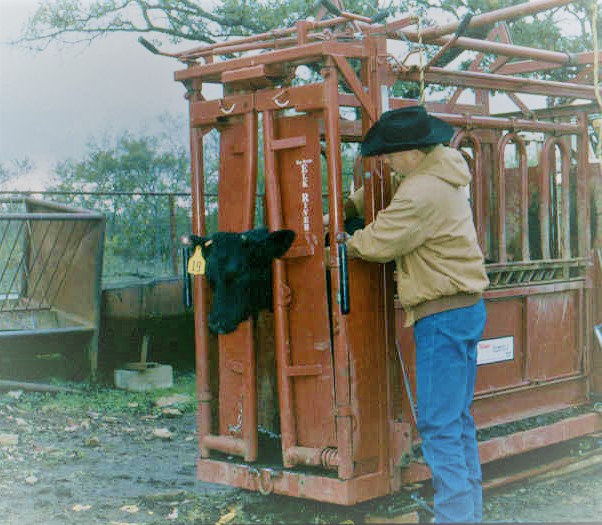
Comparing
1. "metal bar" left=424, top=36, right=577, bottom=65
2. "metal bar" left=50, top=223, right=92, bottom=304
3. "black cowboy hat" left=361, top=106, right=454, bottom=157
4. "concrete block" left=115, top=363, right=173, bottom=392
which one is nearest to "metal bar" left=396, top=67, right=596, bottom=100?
"metal bar" left=424, top=36, right=577, bottom=65

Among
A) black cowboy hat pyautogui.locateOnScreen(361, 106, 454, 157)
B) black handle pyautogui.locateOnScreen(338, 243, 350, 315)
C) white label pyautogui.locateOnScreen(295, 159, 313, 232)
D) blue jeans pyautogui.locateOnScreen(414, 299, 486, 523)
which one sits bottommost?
blue jeans pyautogui.locateOnScreen(414, 299, 486, 523)

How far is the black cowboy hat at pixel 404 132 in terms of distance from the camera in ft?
14.8

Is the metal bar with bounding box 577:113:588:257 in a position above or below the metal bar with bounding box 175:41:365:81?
below

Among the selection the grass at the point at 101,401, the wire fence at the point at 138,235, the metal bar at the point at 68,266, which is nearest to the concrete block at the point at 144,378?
the grass at the point at 101,401

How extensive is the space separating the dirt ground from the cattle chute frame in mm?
293

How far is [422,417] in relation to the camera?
4.57 meters

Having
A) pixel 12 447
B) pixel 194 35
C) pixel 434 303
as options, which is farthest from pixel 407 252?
pixel 194 35

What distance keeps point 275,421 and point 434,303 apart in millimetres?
1636

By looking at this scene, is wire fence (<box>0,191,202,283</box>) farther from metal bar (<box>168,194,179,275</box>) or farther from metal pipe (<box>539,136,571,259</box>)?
metal pipe (<box>539,136,571,259</box>)

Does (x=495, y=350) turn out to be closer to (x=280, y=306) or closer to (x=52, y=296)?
(x=280, y=306)

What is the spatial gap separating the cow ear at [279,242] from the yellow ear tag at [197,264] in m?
0.41

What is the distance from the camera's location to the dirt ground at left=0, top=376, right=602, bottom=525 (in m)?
5.24

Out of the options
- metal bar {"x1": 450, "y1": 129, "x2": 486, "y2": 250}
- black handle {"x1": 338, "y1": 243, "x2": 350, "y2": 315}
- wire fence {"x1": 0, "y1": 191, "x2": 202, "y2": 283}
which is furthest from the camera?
wire fence {"x1": 0, "y1": 191, "x2": 202, "y2": 283}

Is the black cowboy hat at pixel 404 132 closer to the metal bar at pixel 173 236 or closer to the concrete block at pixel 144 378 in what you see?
the concrete block at pixel 144 378
